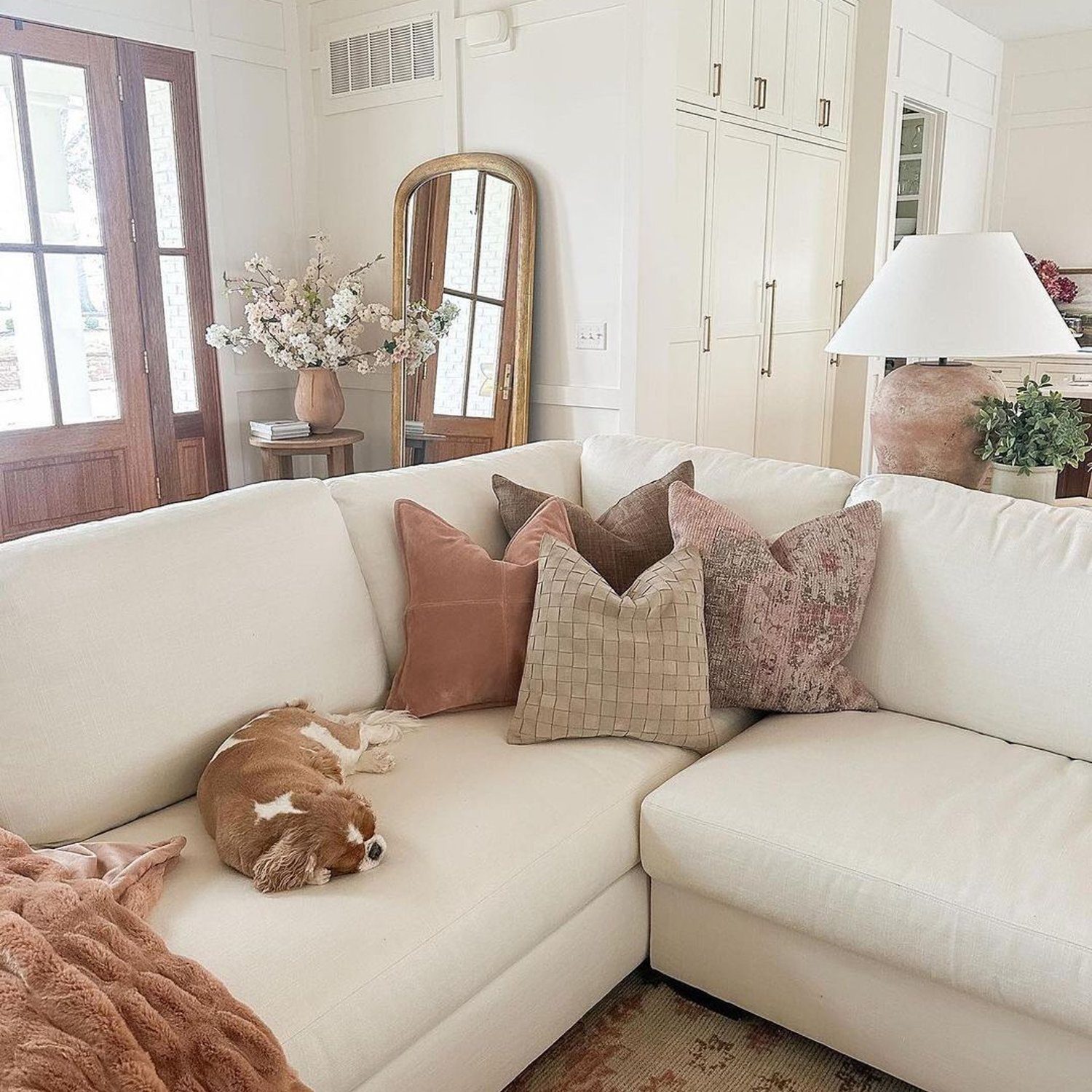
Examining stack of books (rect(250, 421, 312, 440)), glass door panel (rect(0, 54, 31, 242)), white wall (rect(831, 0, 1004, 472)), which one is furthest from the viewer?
white wall (rect(831, 0, 1004, 472))

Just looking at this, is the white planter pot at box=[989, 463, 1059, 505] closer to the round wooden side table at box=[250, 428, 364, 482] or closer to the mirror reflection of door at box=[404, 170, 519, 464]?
the mirror reflection of door at box=[404, 170, 519, 464]

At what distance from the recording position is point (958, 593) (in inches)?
75.4

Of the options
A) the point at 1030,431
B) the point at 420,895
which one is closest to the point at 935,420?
the point at 1030,431

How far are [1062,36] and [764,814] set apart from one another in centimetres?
599

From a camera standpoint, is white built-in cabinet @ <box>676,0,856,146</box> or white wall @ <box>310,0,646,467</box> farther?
white built-in cabinet @ <box>676,0,856,146</box>

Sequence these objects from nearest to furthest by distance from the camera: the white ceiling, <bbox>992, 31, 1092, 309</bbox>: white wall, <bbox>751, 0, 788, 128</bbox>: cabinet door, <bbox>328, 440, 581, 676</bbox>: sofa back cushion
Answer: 1. <bbox>328, 440, 581, 676</bbox>: sofa back cushion
2. <bbox>751, 0, 788, 128</bbox>: cabinet door
3. the white ceiling
4. <bbox>992, 31, 1092, 309</bbox>: white wall

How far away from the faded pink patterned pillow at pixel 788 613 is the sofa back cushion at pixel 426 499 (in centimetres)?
51

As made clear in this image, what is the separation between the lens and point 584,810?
5.40 ft

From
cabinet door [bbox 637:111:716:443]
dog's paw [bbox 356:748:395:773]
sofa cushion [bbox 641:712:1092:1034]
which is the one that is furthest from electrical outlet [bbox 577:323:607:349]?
dog's paw [bbox 356:748:395:773]

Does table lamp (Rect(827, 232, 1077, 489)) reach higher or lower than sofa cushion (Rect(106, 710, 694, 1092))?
higher

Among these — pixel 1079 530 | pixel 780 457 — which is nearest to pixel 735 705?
pixel 1079 530

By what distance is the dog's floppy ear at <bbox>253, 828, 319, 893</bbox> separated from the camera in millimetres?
1393

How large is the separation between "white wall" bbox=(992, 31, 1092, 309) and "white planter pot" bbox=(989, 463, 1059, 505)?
15.0ft

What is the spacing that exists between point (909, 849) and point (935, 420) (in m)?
1.05
